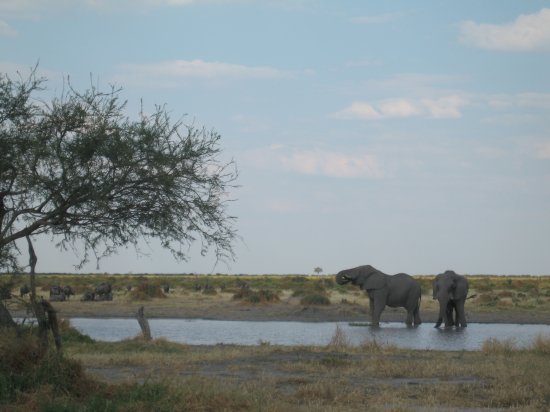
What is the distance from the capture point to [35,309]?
12.6m

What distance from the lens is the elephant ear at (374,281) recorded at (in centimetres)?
3681

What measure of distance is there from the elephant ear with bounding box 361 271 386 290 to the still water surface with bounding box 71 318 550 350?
178 centimetres

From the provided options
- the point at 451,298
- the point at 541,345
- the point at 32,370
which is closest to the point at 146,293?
the point at 451,298

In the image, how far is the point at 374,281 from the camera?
36.9 meters

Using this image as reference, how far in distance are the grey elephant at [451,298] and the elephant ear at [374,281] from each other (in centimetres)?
236

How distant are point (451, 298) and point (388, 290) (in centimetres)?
263

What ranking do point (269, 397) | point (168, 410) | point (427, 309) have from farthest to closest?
point (427, 309) → point (269, 397) → point (168, 410)

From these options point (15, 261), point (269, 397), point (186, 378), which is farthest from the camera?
point (15, 261)

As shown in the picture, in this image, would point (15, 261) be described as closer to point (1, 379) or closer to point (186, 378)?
point (186, 378)

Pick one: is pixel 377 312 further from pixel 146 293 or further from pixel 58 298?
pixel 58 298

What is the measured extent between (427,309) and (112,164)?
33.7 m

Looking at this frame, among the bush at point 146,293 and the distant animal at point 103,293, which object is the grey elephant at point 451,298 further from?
the distant animal at point 103,293

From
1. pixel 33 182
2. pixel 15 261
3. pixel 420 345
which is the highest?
pixel 33 182

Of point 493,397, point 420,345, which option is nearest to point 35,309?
point 493,397
